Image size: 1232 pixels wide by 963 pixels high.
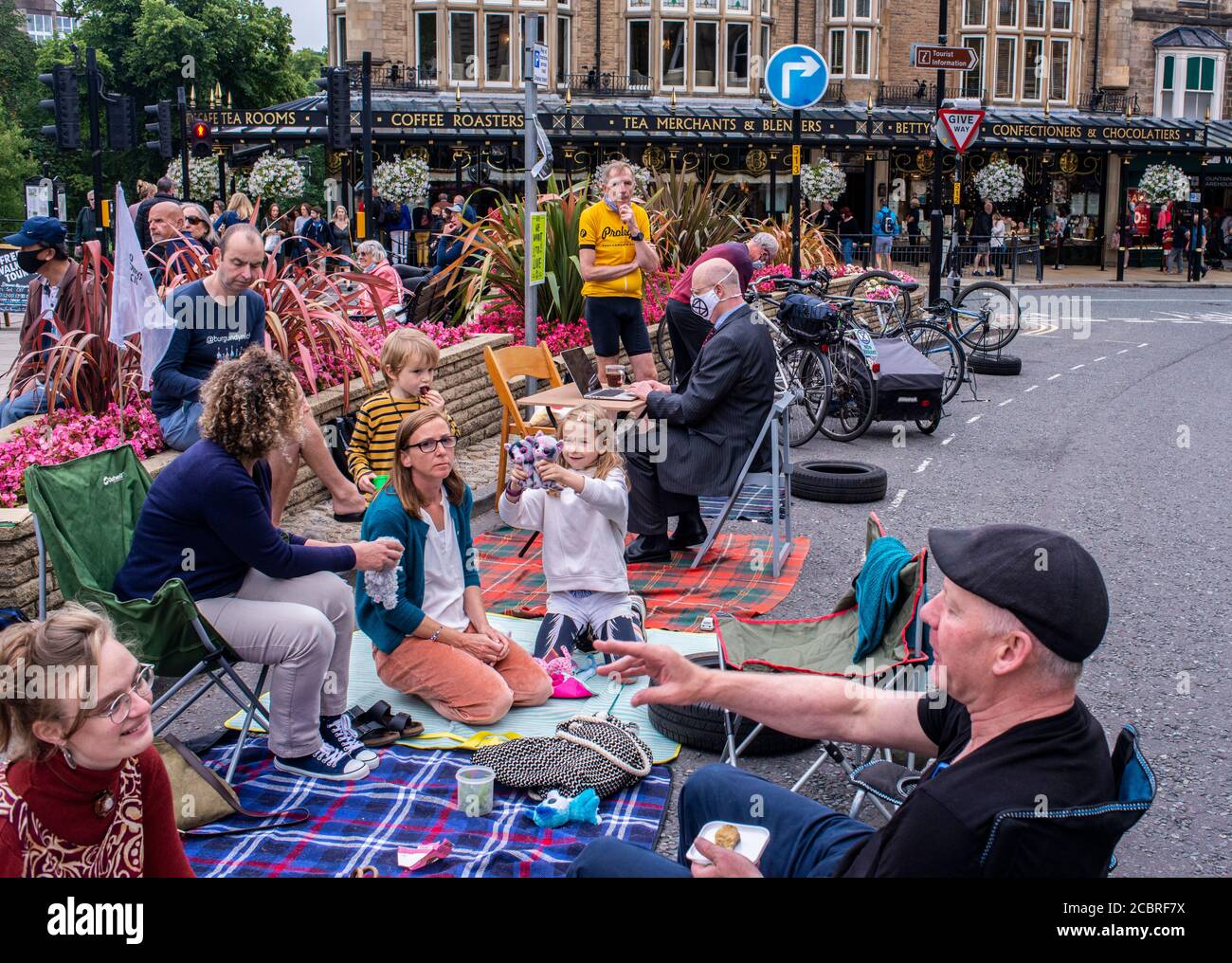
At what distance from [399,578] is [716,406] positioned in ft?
9.25

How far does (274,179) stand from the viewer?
2617 centimetres

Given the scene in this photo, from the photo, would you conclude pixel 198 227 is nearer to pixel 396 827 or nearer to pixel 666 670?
pixel 396 827

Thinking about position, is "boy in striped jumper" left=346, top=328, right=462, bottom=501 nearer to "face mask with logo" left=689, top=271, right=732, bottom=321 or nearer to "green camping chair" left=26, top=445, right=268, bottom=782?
"face mask with logo" left=689, top=271, right=732, bottom=321

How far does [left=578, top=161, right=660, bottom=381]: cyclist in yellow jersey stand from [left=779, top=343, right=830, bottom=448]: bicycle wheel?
129cm

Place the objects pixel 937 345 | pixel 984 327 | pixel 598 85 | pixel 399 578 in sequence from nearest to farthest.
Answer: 1. pixel 399 578
2. pixel 937 345
3. pixel 984 327
4. pixel 598 85

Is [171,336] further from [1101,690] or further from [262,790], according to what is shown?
[1101,690]

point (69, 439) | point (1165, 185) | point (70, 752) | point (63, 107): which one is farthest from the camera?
point (1165, 185)

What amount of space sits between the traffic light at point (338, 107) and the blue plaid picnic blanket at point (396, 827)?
16.6 metres

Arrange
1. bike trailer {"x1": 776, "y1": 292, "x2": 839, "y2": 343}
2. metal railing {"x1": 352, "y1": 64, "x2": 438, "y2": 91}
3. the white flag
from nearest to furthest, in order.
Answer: the white flag
bike trailer {"x1": 776, "y1": 292, "x2": 839, "y2": 343}
metal railing {"x1": 352, "y1": 64, "x2": 438, "y2": 91}

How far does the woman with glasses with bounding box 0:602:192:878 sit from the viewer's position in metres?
2.85

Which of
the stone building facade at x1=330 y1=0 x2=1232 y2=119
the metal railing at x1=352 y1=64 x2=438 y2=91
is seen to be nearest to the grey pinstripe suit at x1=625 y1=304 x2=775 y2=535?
the stone building facade at x1=330 y1=0 x2=1232 y2=119

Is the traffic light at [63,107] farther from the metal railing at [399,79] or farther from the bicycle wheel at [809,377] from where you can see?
the metal railing at [399,79]

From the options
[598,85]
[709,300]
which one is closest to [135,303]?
[709,300]

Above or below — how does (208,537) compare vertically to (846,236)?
below
